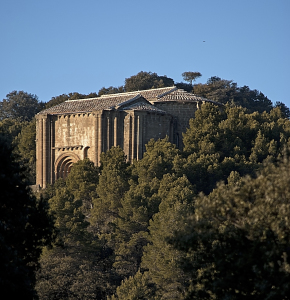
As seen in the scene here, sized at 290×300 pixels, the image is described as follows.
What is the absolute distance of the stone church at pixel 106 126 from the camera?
Answer: 40.8m

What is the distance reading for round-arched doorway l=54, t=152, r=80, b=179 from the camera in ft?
142

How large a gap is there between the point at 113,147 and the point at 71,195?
14.2 ft

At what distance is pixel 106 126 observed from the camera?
41.0 metres

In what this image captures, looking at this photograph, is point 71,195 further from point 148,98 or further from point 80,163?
point 148,98

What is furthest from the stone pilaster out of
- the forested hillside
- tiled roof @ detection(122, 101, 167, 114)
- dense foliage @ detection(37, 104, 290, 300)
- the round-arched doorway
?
tiled roof @ detection(122, 101, 167, 114)

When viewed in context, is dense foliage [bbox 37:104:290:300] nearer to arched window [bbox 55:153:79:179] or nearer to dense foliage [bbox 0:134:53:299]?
arched window [bbox 55:153:79:179]

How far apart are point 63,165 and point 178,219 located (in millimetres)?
14395

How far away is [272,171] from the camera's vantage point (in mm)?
16359

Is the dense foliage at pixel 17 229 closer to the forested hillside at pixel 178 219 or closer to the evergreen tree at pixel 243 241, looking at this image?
the forested hillside at pixel 178 219

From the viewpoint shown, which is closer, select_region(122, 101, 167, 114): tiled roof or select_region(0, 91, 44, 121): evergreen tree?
select_region(122, 101, 167, 114): tiled roof

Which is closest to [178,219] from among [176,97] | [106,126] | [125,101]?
[106,126]

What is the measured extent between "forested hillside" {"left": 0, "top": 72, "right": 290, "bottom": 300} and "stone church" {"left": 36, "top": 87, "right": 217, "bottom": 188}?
4.48 feet

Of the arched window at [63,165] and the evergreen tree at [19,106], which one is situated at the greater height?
the evergreen tree at [19,106]

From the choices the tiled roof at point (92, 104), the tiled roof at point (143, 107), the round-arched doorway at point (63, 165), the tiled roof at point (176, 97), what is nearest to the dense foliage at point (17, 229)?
the tiled roof at point (143, 107)
